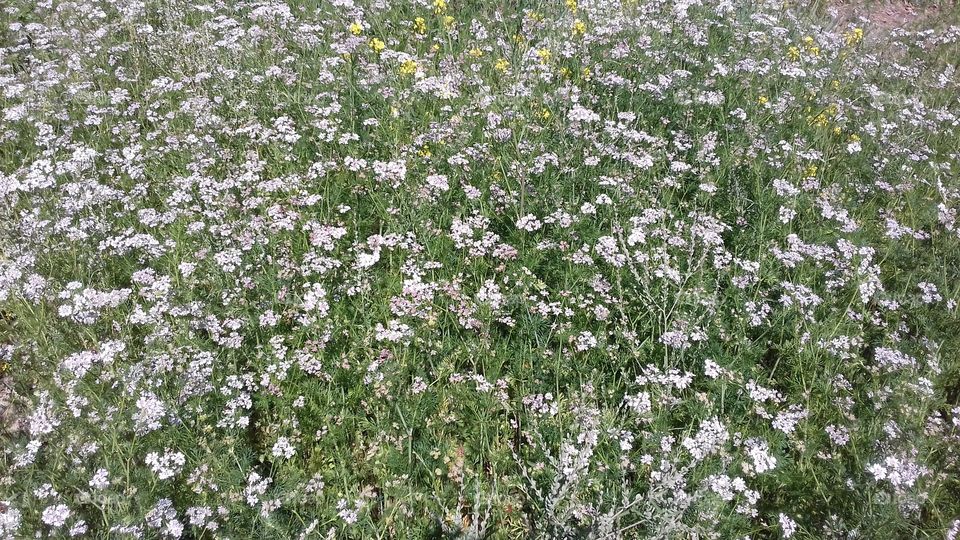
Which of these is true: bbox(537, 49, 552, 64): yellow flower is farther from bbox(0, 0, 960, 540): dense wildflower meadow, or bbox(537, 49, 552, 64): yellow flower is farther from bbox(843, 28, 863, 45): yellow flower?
bbox(843, 28, 863, 45): yellow flower

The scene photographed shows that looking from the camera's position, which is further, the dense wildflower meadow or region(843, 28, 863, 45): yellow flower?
region(843, 28, 863, 45): yellow flower

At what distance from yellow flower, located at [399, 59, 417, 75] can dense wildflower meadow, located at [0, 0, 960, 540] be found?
0.05 meters

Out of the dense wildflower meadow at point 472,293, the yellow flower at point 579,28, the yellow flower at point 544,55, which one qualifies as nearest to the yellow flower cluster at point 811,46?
the dense wildflower meadow at point 472,293

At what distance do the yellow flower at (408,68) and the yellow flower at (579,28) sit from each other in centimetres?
190

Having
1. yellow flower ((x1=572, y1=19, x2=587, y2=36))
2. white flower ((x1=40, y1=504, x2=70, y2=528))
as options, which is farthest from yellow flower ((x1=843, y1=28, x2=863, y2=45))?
white flower ((x1=40, y1=504, x2=70, y2=528))

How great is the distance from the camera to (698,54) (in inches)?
258

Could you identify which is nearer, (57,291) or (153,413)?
(153,413)

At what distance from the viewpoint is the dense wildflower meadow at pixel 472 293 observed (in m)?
3.22

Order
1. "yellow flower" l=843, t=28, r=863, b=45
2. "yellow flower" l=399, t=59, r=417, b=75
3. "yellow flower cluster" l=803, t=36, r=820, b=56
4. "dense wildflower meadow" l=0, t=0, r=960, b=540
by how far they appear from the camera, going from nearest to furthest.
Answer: "dense wildflower meadow" l=0, t=0, r=960, b=540
"yellow flower" l=399, t=59, r=417, b=75
"yellow flower cluster" l=803, t=36, r=820, b=56
"yellow flower" l=843, t=28, r=863, b=45

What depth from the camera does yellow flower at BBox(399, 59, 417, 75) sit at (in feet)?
19.3

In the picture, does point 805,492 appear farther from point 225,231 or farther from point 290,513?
point 225,231

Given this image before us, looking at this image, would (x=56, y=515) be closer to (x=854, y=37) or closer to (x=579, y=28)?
(x=579, y=28)

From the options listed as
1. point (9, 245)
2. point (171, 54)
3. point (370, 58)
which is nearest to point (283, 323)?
point (9, 245)

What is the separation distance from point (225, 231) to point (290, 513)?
204 centimetres
